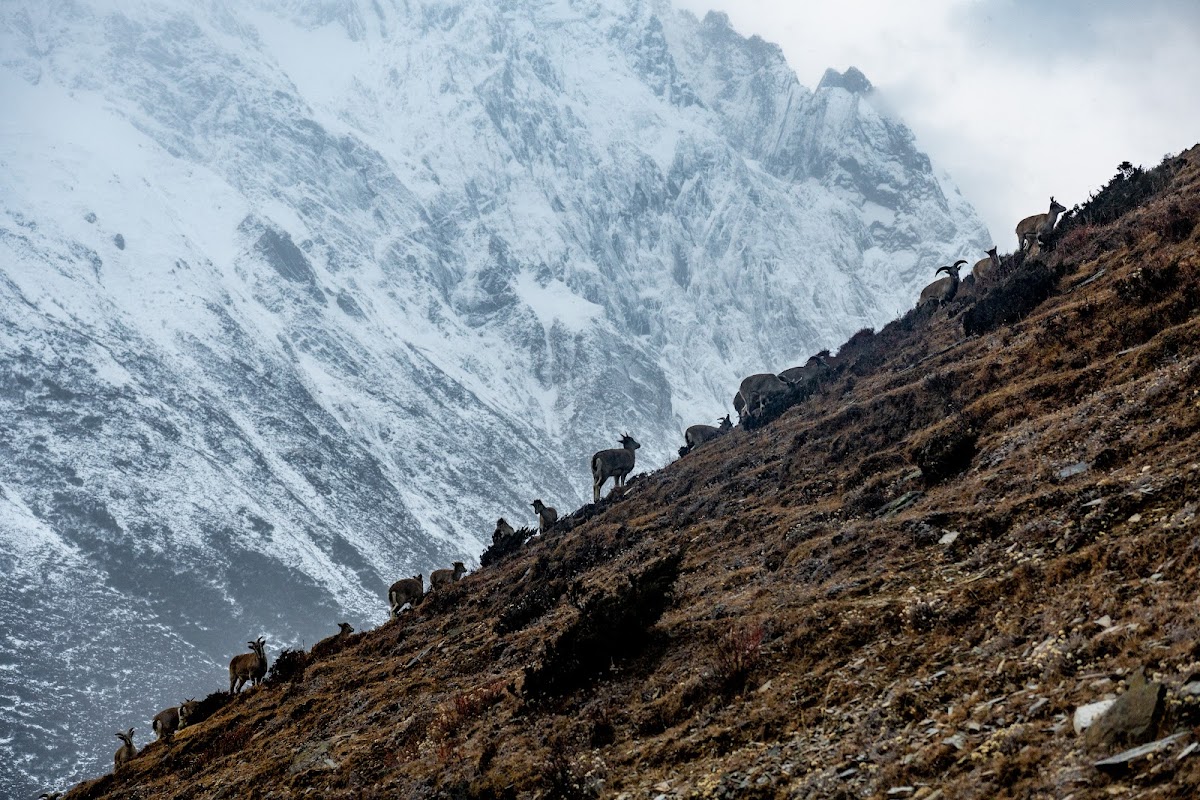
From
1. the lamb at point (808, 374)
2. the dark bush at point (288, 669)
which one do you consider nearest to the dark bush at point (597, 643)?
the dark bush at point (288, 669)

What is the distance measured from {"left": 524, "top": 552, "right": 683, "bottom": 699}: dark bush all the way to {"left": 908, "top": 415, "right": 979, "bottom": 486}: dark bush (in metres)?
4.87

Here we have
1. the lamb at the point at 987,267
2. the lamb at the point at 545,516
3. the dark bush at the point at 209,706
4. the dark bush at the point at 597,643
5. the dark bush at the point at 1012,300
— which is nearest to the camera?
the dark bush at the point at 597,643

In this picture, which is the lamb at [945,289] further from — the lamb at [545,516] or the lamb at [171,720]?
the lamb at [171,720]

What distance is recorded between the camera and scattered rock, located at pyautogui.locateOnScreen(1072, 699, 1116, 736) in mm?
7547

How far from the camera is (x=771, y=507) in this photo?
20.0 m

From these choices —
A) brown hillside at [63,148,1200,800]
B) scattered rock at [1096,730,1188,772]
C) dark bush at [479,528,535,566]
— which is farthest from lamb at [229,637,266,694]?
scattered rock at [1096,730,1188,772]

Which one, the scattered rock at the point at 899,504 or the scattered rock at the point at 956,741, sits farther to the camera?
the scattered rock at the point at 899,504

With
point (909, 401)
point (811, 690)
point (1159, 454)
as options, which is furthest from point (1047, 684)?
point (909, 401)

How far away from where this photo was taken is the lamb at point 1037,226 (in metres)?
29.1

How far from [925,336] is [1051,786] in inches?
990

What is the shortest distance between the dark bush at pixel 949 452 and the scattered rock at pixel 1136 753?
30.0 ft

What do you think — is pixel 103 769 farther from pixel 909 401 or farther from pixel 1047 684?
pixel 1047 684

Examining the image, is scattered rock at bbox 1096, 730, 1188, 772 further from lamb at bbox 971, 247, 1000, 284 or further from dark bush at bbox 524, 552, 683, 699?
lamb at bbox 971, 247, 1000, 284

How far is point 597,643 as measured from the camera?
14227 mm
